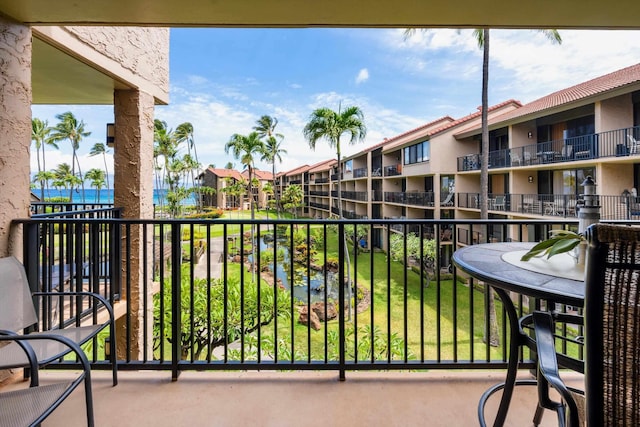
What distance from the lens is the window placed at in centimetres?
1541

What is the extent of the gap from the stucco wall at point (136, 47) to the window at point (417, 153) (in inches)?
514

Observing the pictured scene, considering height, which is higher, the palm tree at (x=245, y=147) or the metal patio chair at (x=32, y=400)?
the palm tree at (x=245, y=147)

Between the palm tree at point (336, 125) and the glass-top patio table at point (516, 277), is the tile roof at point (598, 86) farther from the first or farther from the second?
the glass-top patio table at point (516, 277)

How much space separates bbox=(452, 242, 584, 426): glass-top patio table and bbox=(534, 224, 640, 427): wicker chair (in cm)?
28

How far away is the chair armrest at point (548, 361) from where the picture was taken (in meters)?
0.78

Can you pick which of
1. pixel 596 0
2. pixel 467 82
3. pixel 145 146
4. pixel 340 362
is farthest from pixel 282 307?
pixel 467 82

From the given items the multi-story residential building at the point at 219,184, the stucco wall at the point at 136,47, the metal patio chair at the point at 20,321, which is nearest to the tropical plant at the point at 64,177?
the multi-story residential building at the point at 219,184

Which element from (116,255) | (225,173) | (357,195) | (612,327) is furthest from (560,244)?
(225,173)

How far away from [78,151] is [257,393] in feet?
155

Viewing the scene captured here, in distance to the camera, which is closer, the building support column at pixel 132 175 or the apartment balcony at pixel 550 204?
the building support column at pixel 132 175

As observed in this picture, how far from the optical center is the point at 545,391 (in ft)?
3.59

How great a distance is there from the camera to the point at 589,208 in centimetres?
132

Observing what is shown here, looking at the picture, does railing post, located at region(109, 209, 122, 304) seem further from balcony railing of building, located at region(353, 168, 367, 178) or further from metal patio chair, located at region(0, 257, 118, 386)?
balcony railing of building, located at region(353, 168, 367, 178)

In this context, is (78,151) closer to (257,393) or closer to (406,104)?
(406,104)
